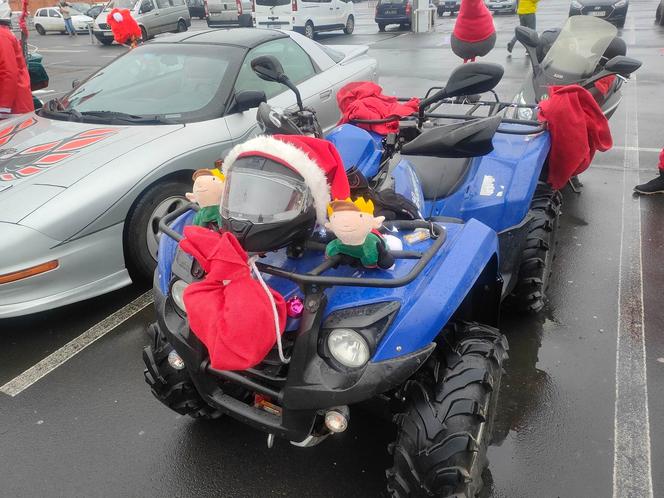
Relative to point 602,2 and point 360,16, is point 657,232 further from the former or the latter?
point 360,16

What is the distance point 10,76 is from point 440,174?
15.4 ft

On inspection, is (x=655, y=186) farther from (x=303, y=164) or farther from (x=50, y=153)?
(x=50, y=153)

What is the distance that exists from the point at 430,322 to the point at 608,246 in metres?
3.07

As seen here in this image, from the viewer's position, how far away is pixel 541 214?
11.2 ft

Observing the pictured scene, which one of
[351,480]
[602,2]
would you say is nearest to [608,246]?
[351,480]

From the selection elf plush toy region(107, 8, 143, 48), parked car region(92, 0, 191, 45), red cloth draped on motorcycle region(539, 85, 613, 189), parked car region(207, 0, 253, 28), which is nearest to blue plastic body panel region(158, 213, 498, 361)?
red cloth draped on motorcycle region(539, 85, 613, 189)

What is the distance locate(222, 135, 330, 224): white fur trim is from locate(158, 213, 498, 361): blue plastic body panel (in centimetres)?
26

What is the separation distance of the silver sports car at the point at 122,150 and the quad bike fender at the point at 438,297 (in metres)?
2.25

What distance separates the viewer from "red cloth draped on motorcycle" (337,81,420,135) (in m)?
3.51

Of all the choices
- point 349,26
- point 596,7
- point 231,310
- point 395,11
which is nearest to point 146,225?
point 231,310

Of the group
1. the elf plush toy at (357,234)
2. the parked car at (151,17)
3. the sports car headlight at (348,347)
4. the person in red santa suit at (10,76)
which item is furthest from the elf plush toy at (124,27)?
the parked car at (151,17)

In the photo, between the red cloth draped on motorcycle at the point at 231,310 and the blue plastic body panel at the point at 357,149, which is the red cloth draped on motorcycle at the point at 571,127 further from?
the red cloth draped on motorcycle at the point at 231,310

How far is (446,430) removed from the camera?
5.93 ft

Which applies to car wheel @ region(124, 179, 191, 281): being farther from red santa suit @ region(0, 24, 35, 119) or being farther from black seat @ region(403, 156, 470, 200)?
red santa suit @ region(0, 24, 35, 119)
